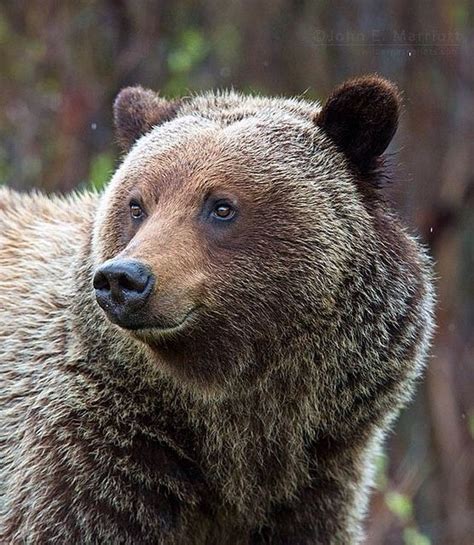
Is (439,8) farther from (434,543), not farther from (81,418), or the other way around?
(81,418)

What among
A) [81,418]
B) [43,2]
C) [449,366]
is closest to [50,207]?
[81,418]

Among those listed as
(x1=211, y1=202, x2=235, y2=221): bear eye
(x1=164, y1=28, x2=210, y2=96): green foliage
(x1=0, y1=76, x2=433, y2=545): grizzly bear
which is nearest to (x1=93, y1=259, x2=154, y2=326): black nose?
(x1=0, y1=76, x2=433, y2=545): grizzly bear

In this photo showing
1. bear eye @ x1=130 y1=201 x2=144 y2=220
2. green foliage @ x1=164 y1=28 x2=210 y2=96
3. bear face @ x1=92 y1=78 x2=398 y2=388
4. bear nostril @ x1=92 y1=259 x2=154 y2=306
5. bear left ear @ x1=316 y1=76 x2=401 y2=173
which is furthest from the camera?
green foliage @ x1=164 y1=28 x2=210 y2=96

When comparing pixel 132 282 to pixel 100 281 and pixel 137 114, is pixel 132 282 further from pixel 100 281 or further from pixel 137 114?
pixel 137 114

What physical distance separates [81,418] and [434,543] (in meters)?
8.00

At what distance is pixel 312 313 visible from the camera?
584 cm

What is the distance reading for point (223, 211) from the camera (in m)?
5.77

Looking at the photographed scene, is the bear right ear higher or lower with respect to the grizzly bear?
higher

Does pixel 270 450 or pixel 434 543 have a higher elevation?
pixel 270 450

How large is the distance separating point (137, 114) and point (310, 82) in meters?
6.32

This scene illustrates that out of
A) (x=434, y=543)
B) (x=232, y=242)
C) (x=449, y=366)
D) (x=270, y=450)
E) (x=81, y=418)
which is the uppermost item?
(x=232, y=242)

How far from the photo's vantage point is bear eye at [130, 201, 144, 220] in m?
5.87

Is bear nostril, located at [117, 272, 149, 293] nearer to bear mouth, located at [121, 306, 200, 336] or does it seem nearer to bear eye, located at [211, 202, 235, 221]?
bear mouth, located at [121, 306, 200, 336]

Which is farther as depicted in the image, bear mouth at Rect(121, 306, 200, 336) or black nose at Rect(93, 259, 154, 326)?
bear mouth at Rect(121, 306, 200, 336)
